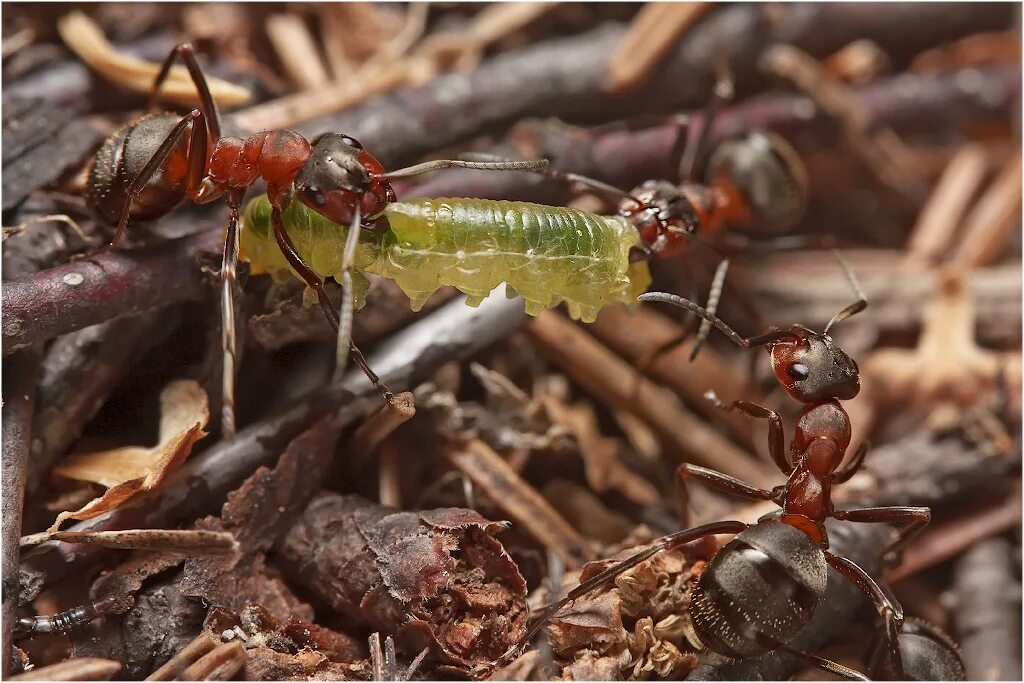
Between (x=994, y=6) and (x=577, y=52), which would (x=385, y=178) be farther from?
(x=994, y=6)

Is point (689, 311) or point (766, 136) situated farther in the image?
point (766, 136)

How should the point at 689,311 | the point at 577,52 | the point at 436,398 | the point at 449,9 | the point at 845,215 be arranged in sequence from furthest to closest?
the point at 845,215 < the point at 449,9 < the point at 577,52 < the point at 689,311 < the point at 436,398

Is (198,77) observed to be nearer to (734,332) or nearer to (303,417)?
(303,417)

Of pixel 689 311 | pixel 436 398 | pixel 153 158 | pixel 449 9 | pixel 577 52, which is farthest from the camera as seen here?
pixel 449 9

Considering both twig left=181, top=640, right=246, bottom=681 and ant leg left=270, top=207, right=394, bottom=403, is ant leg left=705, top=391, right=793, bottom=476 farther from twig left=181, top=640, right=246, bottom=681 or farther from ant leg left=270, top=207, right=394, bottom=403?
twig left=181, top=640, right=246, bottom=681

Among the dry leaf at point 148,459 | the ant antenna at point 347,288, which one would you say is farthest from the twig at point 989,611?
the dry leaf at point 148,459

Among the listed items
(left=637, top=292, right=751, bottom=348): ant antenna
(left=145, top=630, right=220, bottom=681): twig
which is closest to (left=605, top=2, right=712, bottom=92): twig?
(left=637, top=292, right=751, bottom=348): ant antenna

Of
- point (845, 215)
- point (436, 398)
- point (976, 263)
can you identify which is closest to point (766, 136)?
point (845, 215)
